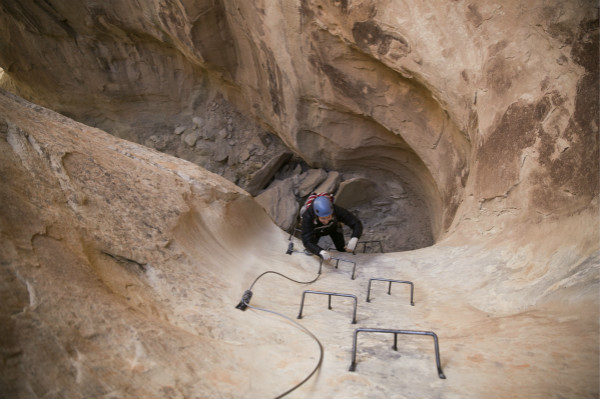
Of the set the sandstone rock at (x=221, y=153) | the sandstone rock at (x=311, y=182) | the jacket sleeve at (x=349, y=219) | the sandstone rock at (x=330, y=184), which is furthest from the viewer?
the sandstone rock at (x=221, y=153)

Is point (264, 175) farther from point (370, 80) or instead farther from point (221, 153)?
point (370, 80)

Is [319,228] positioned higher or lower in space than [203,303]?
higher

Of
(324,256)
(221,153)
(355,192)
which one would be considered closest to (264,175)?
(221,153)

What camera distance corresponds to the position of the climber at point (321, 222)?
392 centimetres

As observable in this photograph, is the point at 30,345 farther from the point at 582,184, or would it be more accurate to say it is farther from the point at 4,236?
the point at 582,184

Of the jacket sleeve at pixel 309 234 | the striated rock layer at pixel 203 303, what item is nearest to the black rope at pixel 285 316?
the striated rock layer at pixel 203 303

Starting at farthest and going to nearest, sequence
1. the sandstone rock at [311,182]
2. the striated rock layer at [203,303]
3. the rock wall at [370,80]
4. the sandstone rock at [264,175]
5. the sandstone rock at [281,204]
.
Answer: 1. the sandstone rock at [264,175]
2. the sandstone rock at [311,182]
3. the sandstone rock at [281,204]
4. the rock wall at [370,80]
5. the striated rock layer at [203,303]

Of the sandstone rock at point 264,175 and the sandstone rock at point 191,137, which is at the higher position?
the sandstone rock at point 191,137

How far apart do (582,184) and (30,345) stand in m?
2.86

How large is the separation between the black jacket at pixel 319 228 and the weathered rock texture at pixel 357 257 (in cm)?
22

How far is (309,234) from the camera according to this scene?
4020mm

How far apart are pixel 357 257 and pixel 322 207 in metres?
0.64

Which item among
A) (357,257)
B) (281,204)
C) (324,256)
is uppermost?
(281,204)

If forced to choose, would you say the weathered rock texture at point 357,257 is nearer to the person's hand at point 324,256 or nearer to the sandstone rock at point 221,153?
the person's hand at point 324,256
